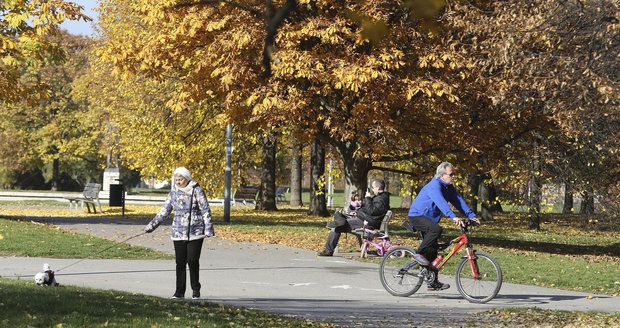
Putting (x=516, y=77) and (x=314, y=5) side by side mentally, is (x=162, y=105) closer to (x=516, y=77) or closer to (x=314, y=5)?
(x=314, y=5)

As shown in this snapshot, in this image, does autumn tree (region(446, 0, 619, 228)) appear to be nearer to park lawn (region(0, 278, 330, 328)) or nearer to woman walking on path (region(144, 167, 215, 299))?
woman walking on path (region(144, 167, 215, 299))

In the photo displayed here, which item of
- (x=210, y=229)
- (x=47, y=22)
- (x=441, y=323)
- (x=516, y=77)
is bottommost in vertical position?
(x=441, y=323)

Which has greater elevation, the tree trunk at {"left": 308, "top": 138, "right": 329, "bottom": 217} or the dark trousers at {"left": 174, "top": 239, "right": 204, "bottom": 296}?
the tree trunk at {"left": 308, "top": 138, "right": 329, "bottom": 217}

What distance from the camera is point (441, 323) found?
1098cm

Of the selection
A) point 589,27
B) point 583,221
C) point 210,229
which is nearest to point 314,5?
point 589,27

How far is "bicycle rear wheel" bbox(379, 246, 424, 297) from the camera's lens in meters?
13.5

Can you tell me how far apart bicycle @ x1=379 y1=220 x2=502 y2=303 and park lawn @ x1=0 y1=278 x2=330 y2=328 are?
3.05m

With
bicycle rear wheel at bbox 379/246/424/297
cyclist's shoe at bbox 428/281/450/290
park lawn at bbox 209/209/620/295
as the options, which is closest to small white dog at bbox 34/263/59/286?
bicycle rear wheel at bbox 379/246/424/297

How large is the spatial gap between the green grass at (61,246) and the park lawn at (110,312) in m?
5.67

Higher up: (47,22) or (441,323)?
(47,22)

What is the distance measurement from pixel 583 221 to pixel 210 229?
108 feet

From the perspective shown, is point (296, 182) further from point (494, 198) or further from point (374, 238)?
point (374, 238)

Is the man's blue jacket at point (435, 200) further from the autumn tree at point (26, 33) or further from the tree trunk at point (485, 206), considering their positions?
the tree trunk at point (485, 206)

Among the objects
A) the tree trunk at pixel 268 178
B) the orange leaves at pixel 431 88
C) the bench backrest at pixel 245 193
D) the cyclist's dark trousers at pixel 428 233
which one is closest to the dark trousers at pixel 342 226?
the orange leaves at pixel 431 88
